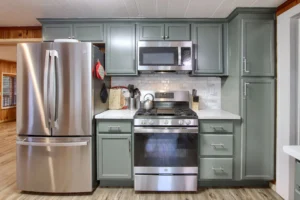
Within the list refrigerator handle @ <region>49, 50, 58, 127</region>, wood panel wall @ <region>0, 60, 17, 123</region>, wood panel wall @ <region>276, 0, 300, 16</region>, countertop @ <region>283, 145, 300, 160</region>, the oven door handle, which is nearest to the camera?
countertop @ <region>283, 145, 300, 160</region>

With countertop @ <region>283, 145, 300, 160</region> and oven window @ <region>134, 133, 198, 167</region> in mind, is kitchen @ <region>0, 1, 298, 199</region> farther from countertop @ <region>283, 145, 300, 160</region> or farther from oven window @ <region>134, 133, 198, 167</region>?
countertop @ <region>283, 145, 300, 160</region>

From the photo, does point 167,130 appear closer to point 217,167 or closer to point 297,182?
point 217,167

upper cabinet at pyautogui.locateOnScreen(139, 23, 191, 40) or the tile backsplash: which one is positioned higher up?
upper cabinet at pyautogui.locateOnScreen(139, 23, 191, 40)

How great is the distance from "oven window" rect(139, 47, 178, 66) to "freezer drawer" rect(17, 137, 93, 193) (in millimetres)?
1211

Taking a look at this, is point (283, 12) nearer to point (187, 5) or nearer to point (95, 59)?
point (187, 5)

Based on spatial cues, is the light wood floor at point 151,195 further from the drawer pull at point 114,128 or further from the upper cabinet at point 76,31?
the upper cabinet at point 76,31

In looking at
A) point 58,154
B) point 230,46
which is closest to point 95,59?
point 58,154

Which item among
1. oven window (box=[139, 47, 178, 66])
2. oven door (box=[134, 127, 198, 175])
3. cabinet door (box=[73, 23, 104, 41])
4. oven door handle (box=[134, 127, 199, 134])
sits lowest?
oven door (box=[134, 127, 198, 175])

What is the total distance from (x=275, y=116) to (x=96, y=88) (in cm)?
213

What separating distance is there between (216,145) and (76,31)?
231 cm

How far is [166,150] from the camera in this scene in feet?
7.84

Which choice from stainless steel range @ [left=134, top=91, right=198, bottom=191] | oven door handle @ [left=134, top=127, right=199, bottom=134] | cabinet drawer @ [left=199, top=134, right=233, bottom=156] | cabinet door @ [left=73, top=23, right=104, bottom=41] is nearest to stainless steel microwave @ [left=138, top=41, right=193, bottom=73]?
cabinet door @ [left=73, top=23, right=104, bottom=41]

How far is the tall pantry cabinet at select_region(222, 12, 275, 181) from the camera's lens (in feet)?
7.95

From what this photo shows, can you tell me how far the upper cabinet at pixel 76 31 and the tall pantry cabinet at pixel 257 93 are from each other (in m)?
1.79
